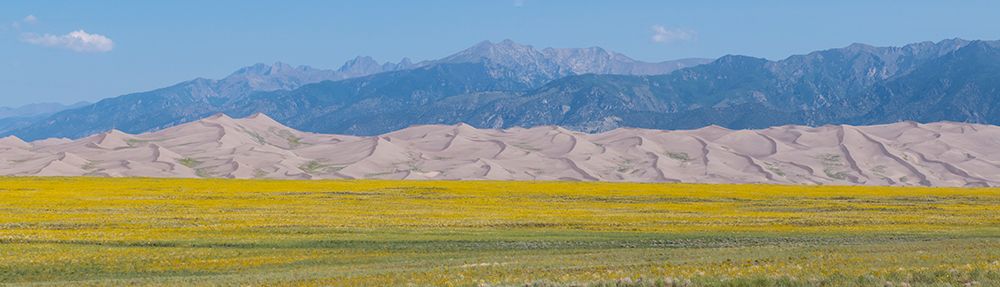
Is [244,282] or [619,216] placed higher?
[244,282]

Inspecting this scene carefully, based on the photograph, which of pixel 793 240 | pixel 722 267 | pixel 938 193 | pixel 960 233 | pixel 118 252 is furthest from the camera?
pixel 938 193

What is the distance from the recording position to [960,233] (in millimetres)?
51906

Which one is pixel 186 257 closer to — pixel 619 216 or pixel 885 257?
pixel 885 257

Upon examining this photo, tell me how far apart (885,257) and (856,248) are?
6.12 m

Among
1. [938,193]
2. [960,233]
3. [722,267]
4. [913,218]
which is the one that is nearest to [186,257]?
[722,267]

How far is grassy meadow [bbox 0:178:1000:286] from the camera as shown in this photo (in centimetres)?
3128

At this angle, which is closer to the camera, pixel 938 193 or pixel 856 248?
pixel 856 248

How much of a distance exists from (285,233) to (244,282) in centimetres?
2042

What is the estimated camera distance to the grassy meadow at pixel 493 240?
3128cm

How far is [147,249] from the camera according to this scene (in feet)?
149

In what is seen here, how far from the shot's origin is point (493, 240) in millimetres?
49125

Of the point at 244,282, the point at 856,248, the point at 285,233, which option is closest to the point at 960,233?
the point at 856,248

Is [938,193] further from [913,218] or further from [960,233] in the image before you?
[960,233]

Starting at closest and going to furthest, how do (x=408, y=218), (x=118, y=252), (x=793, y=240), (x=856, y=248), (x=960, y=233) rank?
(x=856, y=248), (x=118, y=252), (x=793, y=240), (x=960, y=233), (x=408, y=218)
